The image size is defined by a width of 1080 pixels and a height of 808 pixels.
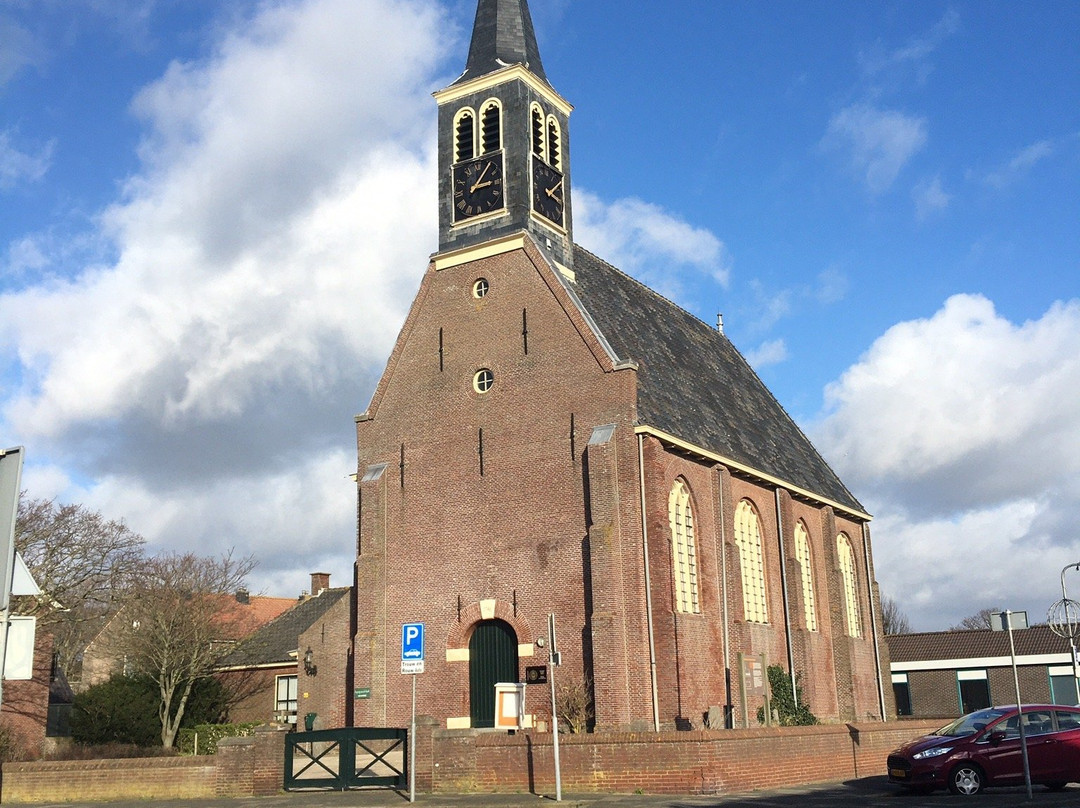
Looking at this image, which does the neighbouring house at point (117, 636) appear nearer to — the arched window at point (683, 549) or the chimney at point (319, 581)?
the chimney at point (319, 581)

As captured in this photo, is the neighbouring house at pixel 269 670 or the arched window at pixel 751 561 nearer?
the arched window at pixel 751 561

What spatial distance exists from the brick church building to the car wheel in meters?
7.80

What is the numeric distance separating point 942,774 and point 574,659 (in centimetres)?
997

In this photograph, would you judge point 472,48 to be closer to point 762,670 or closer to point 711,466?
point 711,466

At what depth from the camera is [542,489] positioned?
29.4 meters

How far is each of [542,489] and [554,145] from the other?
11651 mm

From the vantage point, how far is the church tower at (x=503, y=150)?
32.7m

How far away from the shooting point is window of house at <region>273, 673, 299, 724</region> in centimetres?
4025

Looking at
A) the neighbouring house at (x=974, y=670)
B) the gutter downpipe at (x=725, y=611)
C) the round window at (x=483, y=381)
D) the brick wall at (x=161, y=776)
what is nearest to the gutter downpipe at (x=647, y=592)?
the gutter downpipe at (x=725, y=611)

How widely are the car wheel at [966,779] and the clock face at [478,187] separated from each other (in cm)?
1976

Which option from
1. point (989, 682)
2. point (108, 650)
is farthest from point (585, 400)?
point (989, 682)

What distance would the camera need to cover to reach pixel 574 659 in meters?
27.7

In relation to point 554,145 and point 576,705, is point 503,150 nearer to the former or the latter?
point 554,145

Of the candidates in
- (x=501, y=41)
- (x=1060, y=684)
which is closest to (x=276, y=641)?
(x=501, y=41)
